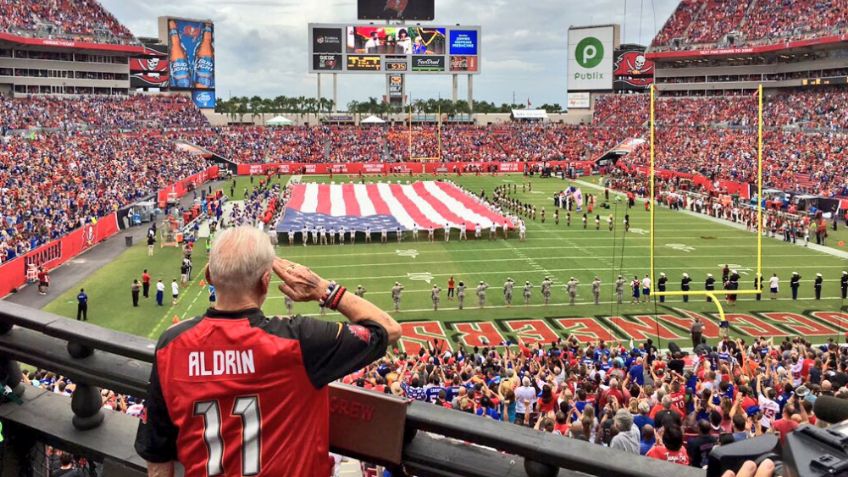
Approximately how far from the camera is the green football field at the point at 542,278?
66.8 feet

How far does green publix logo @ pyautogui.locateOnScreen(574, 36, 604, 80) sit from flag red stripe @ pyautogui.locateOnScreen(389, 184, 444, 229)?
147ft

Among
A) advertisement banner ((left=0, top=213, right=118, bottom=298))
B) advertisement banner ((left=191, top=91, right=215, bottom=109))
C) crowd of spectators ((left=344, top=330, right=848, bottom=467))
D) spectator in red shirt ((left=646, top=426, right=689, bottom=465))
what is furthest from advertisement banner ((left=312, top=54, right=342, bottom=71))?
spectator in red shirt ((left=646, top=426, right=689, bottom=465))

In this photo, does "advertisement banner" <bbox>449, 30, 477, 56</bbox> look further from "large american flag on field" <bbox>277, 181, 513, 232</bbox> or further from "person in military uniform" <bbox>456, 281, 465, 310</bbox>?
"person in military uniform" <bbox>456, 281, 465, 310</bbox>

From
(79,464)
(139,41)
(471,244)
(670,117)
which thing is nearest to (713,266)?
(471,244)

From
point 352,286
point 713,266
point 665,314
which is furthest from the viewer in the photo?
point 713,266

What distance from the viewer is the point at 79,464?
375 centimetres

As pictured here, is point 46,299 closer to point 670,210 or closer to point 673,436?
point 673,436

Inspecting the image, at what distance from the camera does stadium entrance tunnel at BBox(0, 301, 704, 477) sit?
2373mm

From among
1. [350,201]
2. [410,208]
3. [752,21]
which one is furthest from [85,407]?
[752,21]

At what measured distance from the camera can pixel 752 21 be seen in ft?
229

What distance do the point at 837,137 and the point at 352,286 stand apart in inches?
1617

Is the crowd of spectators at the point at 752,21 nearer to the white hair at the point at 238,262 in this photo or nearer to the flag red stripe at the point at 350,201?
the flag red stripe at the point at 350,201

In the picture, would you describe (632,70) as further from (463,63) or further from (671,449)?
(671,449)

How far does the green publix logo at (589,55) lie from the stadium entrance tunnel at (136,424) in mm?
86964
